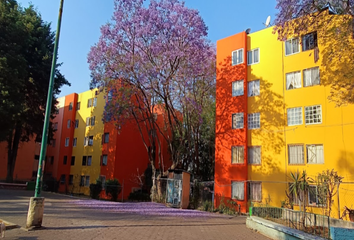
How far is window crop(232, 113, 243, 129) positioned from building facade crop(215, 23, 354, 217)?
0.25 feet

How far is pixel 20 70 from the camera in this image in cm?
2325

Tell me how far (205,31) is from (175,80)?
4328mm

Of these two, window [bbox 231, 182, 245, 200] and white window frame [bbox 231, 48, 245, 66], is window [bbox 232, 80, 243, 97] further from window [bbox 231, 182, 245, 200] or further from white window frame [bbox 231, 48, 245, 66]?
window [bbox 231, 182, 245, 200]

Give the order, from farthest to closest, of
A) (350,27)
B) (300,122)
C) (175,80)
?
1. (175,80)
2. (300,122)
3. (350,27)

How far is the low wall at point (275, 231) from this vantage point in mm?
A: 7544

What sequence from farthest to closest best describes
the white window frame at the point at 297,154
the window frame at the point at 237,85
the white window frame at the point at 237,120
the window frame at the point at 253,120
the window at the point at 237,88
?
the window at the point at 237,88, the window frame at the point at 237,85, the white window frame at the point at 237,120, the window frame at the point at 253,120, the white window frame at the point at 297,154

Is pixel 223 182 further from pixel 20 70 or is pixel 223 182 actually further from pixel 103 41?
pixel 20 70

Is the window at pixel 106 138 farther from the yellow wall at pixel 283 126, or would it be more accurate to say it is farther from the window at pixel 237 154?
the yellow wall at pixel 283 126

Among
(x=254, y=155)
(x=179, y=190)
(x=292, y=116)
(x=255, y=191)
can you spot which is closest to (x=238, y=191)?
(x=255, y=191)

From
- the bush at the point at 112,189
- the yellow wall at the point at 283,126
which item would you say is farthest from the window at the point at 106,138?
the yellow wall at the point at 283,126

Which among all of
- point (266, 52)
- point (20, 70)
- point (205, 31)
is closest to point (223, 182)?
point (266, 52)

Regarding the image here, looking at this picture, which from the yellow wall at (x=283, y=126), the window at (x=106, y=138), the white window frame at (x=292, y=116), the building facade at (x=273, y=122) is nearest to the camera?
the yellow wall at (x=283, y=126)

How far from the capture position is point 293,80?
63.4 feet

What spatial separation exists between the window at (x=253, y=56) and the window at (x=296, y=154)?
705 cm
